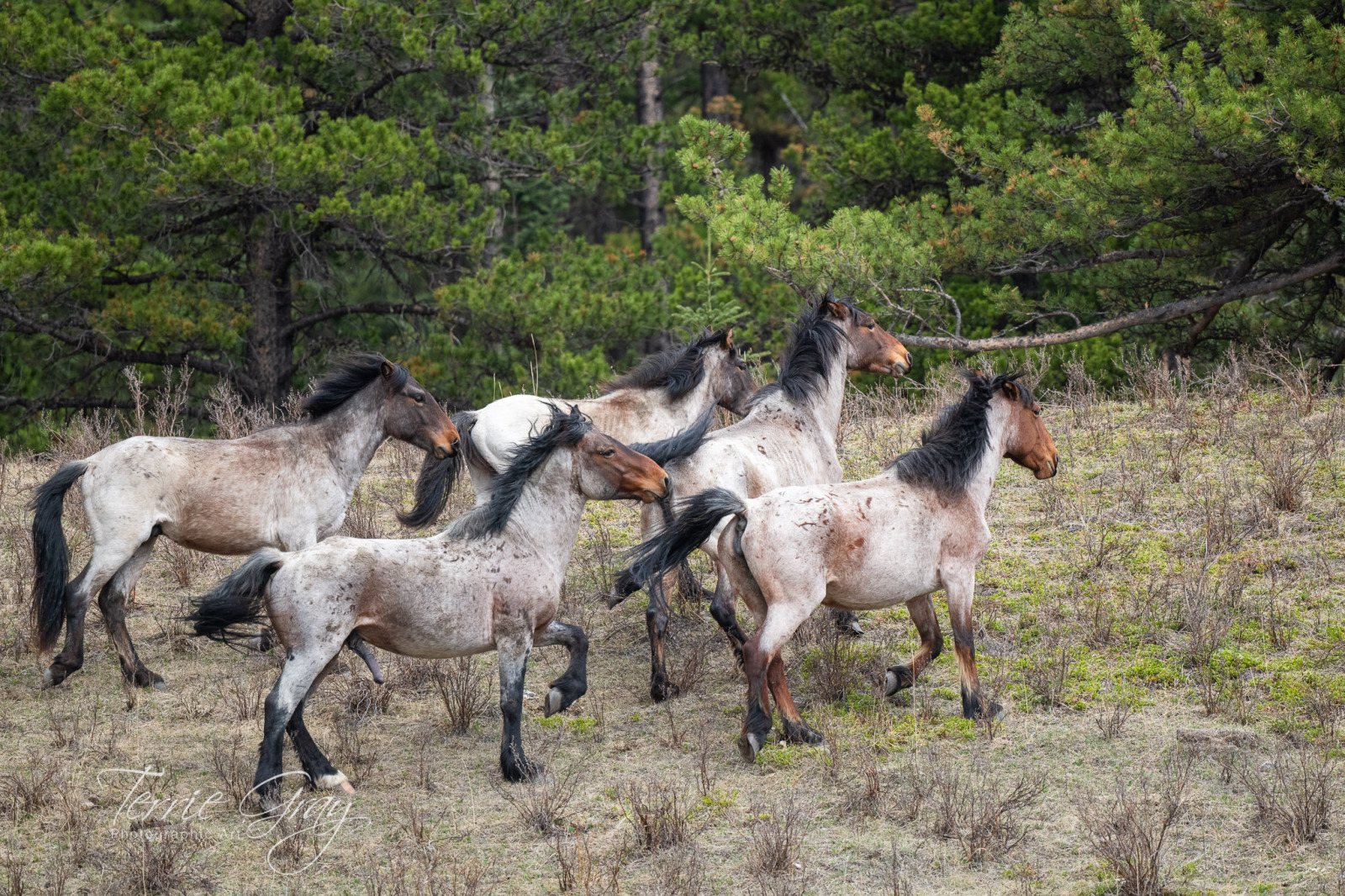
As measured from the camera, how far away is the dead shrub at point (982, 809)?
510 centimetres

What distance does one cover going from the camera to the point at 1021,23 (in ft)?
45.8

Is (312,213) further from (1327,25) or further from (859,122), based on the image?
(1327,25)

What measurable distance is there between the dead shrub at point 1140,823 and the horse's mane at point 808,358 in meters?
3.15

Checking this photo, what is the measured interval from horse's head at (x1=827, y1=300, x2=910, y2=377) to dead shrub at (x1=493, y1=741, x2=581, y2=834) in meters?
3.54

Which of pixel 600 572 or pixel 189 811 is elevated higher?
pixel 189 811

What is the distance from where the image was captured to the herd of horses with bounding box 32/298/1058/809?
5797 mm

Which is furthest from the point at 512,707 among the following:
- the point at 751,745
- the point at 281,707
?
the point at 751,745

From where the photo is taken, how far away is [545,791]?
5535 millimetres

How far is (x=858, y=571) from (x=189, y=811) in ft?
11.0

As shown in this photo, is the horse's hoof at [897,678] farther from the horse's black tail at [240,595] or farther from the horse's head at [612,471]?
the horse's black tail at [240,595]

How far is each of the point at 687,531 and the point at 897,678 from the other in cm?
154

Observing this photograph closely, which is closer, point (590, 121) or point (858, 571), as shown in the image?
point (858, 571)

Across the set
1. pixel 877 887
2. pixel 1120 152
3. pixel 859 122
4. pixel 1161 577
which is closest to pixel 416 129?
pixel 859 122

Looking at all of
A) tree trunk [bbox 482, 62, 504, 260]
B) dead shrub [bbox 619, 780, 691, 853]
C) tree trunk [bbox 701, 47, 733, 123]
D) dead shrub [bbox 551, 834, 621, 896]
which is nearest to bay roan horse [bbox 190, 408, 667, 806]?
dead shrub [bbox 619, 780, 691, 853]
